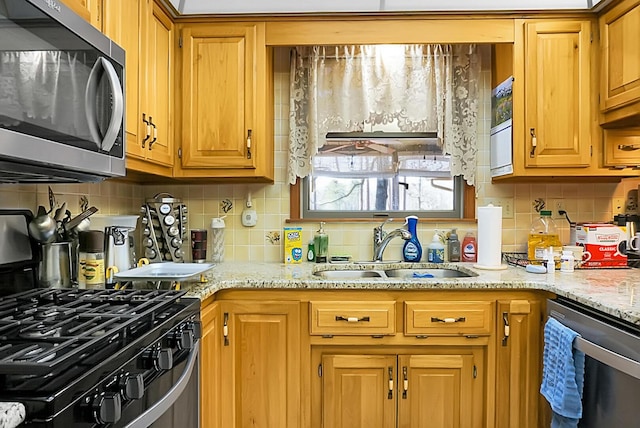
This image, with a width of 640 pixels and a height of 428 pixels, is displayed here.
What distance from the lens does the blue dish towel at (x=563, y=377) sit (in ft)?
5.36

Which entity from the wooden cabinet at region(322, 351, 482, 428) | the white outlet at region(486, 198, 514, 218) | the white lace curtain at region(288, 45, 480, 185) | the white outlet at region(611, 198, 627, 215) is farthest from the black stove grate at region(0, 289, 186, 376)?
the white outlet at region(611, 198, 627, 215)

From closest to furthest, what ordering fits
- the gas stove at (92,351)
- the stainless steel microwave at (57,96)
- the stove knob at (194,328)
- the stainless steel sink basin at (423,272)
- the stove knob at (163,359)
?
the gas stove at (92,351) < the stainless steel microwave at (57,96) < the stove knob at (163,359) < the stove knob at (194,328) < the stainless steel sink basin at (423,272)

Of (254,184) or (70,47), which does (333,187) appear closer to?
(254,184)

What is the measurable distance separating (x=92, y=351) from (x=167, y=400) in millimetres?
316

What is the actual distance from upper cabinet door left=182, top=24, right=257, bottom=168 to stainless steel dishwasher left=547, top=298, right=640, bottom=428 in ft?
5.25

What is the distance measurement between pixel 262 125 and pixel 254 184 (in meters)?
0.45

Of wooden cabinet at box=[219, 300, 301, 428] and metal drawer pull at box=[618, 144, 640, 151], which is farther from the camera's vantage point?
metal drawer pull at box=[618, 144, 640, 151]

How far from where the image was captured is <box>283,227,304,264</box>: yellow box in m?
2.62

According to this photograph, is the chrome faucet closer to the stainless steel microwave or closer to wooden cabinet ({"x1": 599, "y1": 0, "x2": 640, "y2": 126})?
wooden cabinet ({"x1": 599, "y1": 0, "x2": 640, "y2": 126})

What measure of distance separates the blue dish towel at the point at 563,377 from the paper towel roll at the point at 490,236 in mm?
617

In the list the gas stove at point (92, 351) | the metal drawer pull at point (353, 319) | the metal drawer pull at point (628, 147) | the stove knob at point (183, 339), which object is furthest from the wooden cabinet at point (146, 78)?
the metal drawer pull at point (628, 147)

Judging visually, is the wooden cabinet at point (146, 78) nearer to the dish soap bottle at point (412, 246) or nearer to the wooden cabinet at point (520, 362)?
Answer: the dish soap bottle at point (412, 246)

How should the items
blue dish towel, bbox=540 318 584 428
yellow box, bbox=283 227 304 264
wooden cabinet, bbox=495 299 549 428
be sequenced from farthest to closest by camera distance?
1. yellow box, bbox=283 227 304 264
2. wooden cabinet, bbox=495 299 549 428
3. blue dish towel, bbox=540 318 584 428

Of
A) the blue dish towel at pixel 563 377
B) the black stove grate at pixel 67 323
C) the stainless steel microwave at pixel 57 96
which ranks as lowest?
the blue dish towel at pixel 563 377
